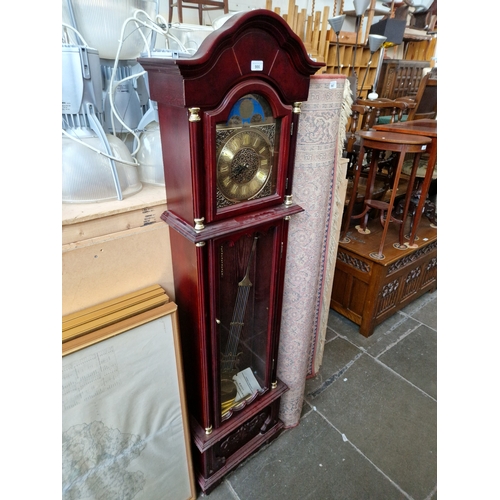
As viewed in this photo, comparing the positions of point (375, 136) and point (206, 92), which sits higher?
point (206, 92)

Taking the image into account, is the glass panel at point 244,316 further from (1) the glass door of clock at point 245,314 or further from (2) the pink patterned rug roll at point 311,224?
(2) the pink patterned rug roll at point 311,224

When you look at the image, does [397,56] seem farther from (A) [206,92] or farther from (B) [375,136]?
(A) [206,92]

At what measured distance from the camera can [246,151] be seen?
2.76 ft

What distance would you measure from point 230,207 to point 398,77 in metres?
3.85

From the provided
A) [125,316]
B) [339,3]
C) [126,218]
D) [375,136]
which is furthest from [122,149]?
[339,3]

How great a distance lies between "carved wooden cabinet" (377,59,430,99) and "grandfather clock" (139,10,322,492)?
3.47 metres

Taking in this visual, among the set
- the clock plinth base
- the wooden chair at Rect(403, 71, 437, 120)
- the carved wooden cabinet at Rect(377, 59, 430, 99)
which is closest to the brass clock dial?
the clock plinth base

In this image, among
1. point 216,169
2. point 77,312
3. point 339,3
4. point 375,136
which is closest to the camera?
point 216,169

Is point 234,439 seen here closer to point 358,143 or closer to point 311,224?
point 311,224

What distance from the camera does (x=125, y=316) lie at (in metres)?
0.92

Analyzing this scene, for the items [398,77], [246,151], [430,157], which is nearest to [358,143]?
[430,157]

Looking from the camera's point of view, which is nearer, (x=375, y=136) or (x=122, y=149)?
(x=122, y=149)

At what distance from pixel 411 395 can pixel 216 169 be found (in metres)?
1.59

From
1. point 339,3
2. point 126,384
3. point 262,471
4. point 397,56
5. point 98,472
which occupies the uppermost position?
point 339,3
